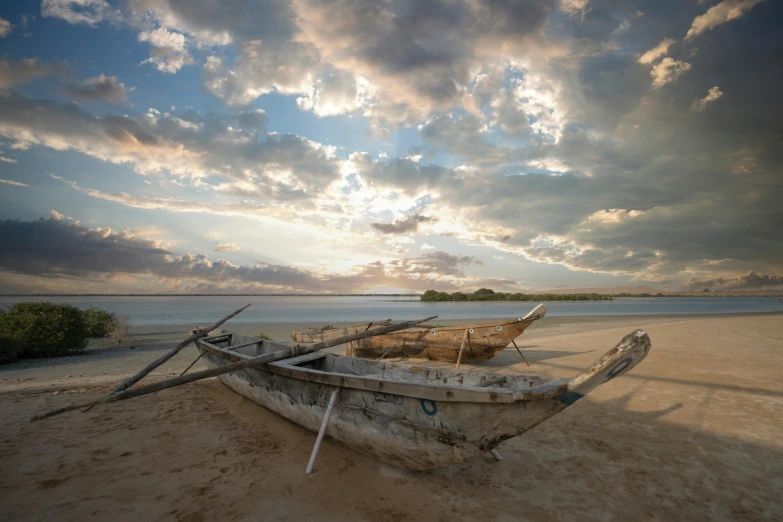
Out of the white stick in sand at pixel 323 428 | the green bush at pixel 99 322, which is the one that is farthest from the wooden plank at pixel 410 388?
the green bush at pixel 99 322

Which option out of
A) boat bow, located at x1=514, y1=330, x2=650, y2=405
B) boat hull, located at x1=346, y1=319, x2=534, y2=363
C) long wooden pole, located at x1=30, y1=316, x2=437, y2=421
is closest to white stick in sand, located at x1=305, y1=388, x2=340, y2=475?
long wooden pole, located at x1=30, y1=316, x2=437, y2=421

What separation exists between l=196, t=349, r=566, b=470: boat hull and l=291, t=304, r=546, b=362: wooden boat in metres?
5.58

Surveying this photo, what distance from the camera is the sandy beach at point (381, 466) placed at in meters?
3.51

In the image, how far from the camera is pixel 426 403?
3.64 meters

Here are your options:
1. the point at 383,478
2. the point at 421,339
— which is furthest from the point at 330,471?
the point at 421,339

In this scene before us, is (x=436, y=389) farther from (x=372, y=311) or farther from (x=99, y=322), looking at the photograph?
(x=372, y=311)

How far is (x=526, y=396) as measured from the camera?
3039mm

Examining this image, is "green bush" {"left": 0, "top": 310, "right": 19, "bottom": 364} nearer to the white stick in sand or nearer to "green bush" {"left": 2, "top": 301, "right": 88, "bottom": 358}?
"green bush" {"left": 2, "top": 301, "right": 88, "bottom": 358}

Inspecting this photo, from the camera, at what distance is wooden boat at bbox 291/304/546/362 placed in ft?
31.2

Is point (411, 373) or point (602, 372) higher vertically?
point (602, 372)

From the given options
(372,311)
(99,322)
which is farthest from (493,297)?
(99,322)

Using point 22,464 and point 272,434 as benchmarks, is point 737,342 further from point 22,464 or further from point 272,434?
point 22,464

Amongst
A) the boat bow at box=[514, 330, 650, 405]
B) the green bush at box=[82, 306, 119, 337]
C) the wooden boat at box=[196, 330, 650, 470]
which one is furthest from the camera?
the green bush at box=[82, 306, 119, 337]

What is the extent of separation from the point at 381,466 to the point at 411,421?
3.36 ft
